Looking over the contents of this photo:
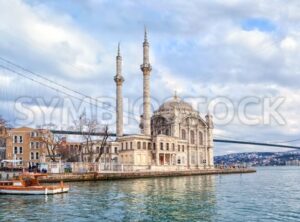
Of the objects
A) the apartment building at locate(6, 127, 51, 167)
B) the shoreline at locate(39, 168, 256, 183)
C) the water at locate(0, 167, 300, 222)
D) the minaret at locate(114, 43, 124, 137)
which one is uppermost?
the minaret at locate(114, 43, 124, 137)

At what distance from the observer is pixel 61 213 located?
2362 cm

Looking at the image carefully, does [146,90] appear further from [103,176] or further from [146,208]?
[146,208]

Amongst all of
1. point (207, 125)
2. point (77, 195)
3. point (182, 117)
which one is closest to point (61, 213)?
point (77, 195)

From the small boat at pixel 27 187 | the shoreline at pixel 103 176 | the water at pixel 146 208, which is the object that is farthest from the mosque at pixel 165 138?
the water at pixel 146 208

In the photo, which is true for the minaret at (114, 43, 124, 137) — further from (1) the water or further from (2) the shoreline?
(1) the water

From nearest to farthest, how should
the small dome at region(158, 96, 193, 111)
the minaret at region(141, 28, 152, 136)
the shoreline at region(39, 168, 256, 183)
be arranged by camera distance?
the shoreline at region(39, 168, 256, 183) → the minaret at region(141, 28, 152, 136) → the small dome at region(158, 96, 193, 111)

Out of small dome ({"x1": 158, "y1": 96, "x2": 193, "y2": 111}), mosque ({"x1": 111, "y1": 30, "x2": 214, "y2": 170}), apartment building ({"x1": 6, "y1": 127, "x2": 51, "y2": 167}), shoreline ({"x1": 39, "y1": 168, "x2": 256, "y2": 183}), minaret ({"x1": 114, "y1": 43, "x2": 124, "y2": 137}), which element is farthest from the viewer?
small dome ({"x1": 158, "y1": 96, "x2": 193, "y2": 111})

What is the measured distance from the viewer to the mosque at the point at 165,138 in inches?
2950

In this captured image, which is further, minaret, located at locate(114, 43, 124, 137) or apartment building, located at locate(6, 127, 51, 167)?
minaret, located at locate(114, 43, 124, 137)

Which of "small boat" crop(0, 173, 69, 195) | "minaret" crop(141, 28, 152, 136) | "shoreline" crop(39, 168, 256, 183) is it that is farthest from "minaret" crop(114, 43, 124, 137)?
"small boat" crop(0, 173, 69, 195)

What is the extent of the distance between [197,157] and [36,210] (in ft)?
233

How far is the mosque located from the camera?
74938 millimetres

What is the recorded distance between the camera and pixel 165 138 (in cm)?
7969

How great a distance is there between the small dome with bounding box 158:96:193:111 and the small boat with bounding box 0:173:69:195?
61.9 m
